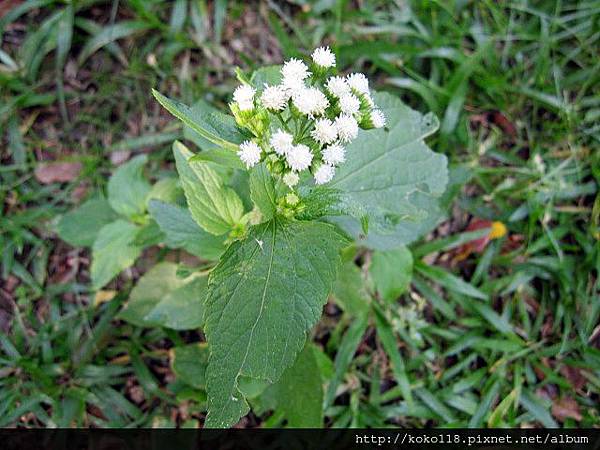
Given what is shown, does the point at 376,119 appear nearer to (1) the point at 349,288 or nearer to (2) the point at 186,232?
(2) the point at 186,232

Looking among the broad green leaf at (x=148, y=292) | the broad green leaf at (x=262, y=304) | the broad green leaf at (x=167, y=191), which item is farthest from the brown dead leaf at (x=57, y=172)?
the broad green leaf at (x=262, y=304)

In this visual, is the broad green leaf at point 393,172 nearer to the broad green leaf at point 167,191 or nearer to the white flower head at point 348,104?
the white flower head at point 348,104

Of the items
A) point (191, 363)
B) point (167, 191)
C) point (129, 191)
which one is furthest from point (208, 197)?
point (191, 363)

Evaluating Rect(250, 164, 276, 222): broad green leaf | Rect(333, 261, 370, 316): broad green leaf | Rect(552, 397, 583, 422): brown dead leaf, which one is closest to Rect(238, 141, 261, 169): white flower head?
Rect(250, 164, 276, 222): broad green leaf

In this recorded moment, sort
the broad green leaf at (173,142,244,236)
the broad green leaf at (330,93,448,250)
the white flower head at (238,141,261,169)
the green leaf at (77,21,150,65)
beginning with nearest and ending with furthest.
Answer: the white flower head at (238,141,261,169), the broad green leaf at (173,142,244,236), the broad green leaf at (330,93,448,250), the green leaf at (77,21,150,65)

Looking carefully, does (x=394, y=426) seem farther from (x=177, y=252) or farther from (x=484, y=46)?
(x=484, y=46)

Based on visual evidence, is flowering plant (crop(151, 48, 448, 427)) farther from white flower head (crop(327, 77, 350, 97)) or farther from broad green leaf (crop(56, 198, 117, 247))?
broad green leaf (crop(56, 198, 117, 247))
